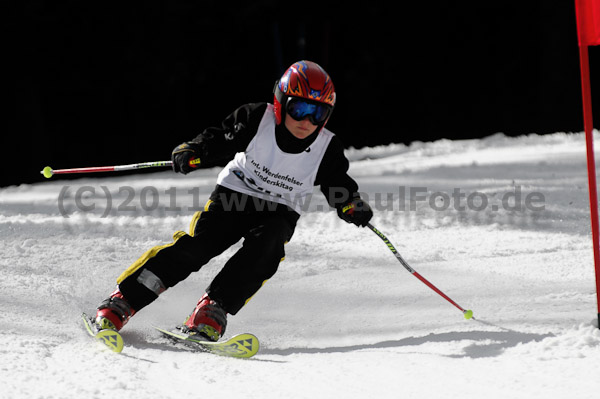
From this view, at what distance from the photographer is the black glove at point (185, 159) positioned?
3.09m

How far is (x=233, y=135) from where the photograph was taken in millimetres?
3260

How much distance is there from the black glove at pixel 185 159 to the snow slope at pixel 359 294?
754 millimetres

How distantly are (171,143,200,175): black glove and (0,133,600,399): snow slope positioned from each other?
2.47 feet

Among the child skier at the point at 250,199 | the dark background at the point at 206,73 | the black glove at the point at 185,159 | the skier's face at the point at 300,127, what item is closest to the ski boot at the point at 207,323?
the child skier at the point at 250,199

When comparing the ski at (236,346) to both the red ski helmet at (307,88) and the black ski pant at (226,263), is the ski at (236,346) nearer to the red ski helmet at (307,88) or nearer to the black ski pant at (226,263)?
the black ski pant at (226,263)

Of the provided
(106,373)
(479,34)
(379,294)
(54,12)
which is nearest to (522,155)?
(379,294)

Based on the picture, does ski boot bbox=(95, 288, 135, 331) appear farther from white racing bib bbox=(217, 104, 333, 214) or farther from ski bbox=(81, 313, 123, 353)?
white racing bib bbox=(217, 104, 333, 214)

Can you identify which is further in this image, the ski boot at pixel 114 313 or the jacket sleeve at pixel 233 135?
the jacket sleeve at pixel 233 135

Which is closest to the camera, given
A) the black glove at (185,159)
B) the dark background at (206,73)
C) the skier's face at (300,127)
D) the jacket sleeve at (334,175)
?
the black glove at (185,159)

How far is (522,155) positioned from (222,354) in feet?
16.3

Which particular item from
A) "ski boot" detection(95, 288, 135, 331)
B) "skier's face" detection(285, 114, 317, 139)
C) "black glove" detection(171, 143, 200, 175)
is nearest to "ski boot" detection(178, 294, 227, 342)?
"ski boot" detection(95, 288, 135, 331)

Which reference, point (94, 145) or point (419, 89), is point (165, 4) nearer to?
point (94, 145)

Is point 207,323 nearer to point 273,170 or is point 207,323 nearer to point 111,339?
point 111,339

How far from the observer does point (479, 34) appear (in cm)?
1356
